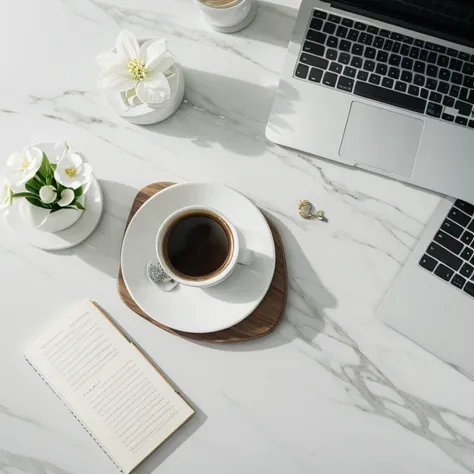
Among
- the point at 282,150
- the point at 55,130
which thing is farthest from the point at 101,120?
the point at 282,150

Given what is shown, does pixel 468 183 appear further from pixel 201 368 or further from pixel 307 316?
pixel 201 368

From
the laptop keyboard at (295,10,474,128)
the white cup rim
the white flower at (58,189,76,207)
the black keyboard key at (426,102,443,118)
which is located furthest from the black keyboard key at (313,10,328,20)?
the white flower at (58,189,76,207)

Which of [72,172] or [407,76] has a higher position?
[407,76]

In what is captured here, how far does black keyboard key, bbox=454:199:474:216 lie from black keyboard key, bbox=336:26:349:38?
30 centimetres

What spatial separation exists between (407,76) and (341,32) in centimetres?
12

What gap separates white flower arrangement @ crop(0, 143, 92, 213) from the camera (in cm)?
73

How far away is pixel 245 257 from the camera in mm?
760

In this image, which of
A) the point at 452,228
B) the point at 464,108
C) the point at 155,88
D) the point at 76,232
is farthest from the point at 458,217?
the point at 76,232

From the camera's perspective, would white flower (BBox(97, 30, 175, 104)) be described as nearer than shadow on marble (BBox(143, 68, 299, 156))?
Yes

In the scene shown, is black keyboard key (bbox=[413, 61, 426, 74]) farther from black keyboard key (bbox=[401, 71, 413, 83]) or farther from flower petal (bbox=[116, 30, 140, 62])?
flower petal (bbox=[116, 30, 140, 62])

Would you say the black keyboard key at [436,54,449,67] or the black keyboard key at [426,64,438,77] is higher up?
the black keyboard key at [436,54,449,67]

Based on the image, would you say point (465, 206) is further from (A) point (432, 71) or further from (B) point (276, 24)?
(B) point (276, 24)

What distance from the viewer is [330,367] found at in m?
0.83

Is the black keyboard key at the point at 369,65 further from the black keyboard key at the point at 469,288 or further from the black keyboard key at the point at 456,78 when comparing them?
the black keyboard key at the point at 469,288
